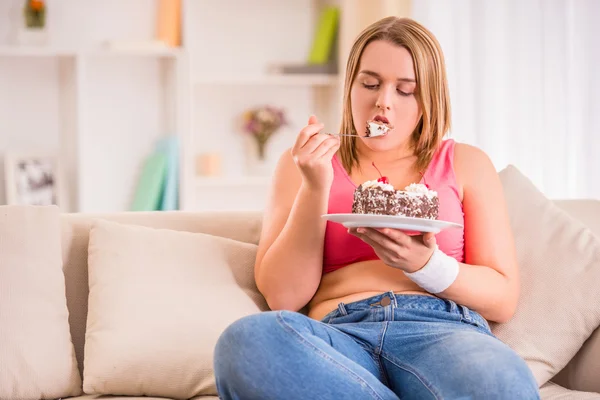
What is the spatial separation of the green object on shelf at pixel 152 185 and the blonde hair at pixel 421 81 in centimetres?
231

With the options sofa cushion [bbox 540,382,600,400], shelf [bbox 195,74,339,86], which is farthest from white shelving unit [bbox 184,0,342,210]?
sofa cushion [bbox 540,382,600,400]

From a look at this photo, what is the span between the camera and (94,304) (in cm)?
188

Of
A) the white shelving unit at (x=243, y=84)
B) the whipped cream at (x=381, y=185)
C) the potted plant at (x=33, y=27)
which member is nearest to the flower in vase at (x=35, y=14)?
the potted plant at (x=33, y=27)

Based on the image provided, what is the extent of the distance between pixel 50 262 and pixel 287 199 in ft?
1.72

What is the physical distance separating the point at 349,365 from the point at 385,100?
2.04 ft

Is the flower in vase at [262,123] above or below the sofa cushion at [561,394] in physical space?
above

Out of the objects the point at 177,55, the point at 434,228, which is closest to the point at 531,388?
the point at 434,228

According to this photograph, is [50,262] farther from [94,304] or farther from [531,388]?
[531,388]

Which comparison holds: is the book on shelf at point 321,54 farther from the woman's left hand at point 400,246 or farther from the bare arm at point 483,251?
the woman's left hand at point 400,246

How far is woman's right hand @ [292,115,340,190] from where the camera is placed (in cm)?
167

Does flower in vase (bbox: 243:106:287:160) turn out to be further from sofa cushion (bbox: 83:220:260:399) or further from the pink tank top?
the pink tank top

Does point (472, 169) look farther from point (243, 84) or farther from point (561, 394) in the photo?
point (243, 84)

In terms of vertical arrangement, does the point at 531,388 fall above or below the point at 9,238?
below

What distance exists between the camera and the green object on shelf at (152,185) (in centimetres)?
411
